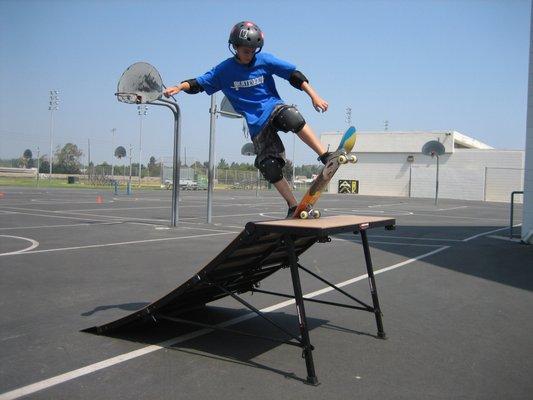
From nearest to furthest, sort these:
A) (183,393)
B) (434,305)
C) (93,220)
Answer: (183,393), (434,305), (93,220)

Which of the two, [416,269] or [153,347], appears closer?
[153,347]

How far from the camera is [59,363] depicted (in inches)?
158

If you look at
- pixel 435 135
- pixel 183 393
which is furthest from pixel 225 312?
pixel 435 135

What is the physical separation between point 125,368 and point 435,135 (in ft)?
186

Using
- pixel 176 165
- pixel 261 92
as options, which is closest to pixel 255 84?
pixel 261 92

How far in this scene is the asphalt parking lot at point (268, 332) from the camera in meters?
3.66

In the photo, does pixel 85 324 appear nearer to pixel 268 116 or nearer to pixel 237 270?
pixel 237 270

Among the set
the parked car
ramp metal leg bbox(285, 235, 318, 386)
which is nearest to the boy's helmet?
ramp metal leg bbox(285, 235, 318, 386)

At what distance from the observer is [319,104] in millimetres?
4859

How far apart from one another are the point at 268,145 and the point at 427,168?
2179 inches

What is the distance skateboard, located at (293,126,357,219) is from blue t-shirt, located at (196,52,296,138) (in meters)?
Answer: 0.74

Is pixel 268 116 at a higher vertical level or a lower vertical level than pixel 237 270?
higher

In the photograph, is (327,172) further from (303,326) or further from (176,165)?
(176,165)

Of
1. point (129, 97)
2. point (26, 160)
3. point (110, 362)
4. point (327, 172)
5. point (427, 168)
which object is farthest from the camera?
A: point (26, 160)
